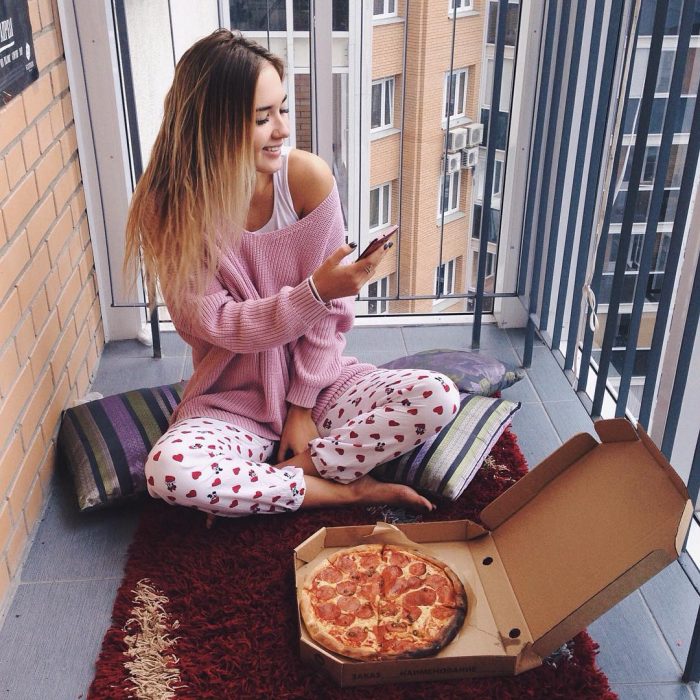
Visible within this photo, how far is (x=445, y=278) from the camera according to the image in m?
2.70

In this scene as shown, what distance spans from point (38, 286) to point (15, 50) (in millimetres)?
471

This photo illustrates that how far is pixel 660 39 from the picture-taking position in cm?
154

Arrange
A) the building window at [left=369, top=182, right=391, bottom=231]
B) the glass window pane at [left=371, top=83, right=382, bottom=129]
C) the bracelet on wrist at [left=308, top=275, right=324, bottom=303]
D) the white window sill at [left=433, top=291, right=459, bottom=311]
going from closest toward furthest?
1. the bracelet on wrist at [left=308, top=275, right=324, bottom=303]
2. the glass window pane at [left=371, top=83, right=382, bottom=129]
3. the building window at [left=369, top=182, right=391, bottom=231]
4. the white window sill at [left=433, top=291, right=459, bottom=311]

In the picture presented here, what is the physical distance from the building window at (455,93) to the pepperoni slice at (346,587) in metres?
1.43

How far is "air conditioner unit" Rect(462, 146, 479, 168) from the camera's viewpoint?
8.08 ft

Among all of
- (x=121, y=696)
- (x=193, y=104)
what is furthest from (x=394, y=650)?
(x=193, y=104)

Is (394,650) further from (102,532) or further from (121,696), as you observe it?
(102,532)

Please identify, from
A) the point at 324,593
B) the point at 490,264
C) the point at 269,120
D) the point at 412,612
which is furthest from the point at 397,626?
the point at 490,264

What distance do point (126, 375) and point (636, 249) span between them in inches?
52.2

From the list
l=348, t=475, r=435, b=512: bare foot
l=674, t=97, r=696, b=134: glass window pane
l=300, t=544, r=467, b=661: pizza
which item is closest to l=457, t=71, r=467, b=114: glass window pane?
l=674, t=97, r=696, b=134: glass window pane

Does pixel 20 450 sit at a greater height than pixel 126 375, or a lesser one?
greater

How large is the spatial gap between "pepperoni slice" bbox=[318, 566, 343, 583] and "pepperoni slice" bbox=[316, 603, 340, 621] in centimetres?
5

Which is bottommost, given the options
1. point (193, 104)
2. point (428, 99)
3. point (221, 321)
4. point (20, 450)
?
point (20, 450)

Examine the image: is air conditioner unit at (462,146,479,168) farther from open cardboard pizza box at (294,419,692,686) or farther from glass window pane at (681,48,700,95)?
open cardboard pizza box at (294,419,692,686)
